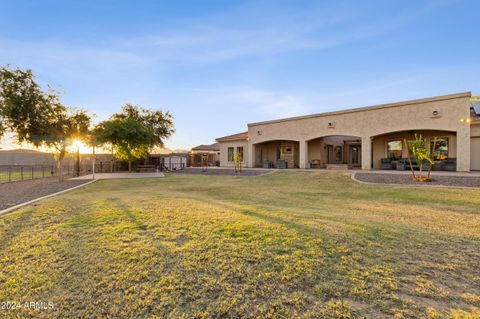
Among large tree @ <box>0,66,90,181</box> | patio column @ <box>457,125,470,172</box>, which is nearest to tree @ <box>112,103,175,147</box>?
large tree @ <box>0,66,90,181</box>

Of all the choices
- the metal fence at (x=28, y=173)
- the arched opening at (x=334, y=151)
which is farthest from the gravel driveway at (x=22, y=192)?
the arched opening at (x=334, y=151)

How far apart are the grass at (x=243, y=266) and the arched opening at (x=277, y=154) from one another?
57.5 ft

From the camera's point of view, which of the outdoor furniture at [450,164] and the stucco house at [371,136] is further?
the outdoor furniture at [450,164]

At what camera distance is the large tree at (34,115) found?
14.7 m

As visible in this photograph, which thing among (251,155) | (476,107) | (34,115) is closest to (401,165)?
(476,107)

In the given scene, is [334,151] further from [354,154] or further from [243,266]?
[243,266]

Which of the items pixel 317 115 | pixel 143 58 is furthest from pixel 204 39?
pixel 317 115

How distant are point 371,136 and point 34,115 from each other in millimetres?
22804

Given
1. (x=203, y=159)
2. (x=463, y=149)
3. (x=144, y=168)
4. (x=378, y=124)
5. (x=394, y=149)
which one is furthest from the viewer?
(x=203, y=159)

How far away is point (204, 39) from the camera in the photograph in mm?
14336

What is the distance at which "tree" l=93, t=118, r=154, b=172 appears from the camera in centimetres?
2120

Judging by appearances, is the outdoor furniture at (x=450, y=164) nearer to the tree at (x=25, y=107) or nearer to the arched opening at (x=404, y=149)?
the arched opening at (x=404, y=149)

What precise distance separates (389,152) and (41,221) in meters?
20.9

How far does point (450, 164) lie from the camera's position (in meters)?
15.4
